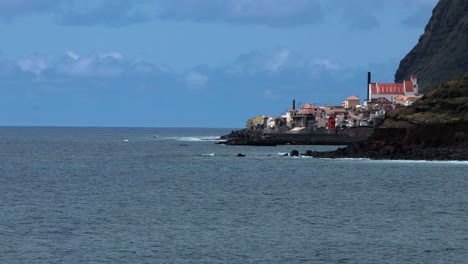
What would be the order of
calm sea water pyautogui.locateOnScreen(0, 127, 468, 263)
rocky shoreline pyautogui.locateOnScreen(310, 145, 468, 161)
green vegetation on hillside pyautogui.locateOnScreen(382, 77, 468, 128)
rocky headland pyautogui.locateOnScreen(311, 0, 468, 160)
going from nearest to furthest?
calm sea water pyautogui.locateOnScreen(0, 127, 468, 263)
rocky shoreline pyautogui.locateOnScreen(310, 145, 468, 161)
rocky headland pyautogui.locateOnScreen(311, 0, 468, 160)
green vegetation on hillside pyautogui.locateOnScreen(382, 77, 468, 128)

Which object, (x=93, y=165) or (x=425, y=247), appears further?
(x=93, y=165)

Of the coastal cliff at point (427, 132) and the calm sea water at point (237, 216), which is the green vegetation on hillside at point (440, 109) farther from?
the calm sea water at point (237, 216)

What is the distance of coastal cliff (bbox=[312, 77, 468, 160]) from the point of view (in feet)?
413

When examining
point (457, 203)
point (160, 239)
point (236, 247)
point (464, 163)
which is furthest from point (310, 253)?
point (464, 163)

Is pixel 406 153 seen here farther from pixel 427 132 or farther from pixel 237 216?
pixel 237 216

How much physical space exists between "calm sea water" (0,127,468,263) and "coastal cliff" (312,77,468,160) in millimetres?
17862

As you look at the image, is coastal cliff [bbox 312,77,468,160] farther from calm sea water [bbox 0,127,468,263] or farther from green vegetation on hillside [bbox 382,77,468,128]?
calm sea water [bbox 0,127,468,263]

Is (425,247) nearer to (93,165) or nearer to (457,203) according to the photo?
(457,203)

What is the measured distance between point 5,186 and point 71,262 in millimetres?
44798

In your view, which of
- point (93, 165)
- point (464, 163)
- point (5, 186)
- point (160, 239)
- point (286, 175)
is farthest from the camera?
point (93, 165)

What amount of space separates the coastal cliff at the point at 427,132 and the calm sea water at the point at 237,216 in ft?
58.6

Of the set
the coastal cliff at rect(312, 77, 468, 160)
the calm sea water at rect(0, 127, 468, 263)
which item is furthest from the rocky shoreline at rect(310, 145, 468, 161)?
the calm sea water at rect(0, 127, 468, 263)

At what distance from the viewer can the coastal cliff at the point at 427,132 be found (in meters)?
126

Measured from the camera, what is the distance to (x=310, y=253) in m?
46.0
